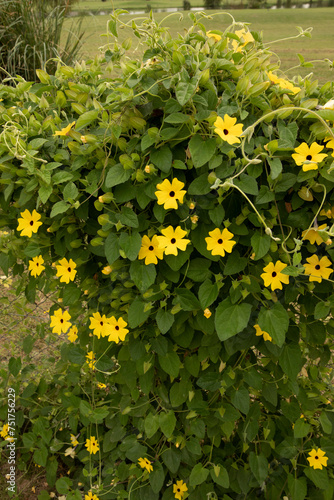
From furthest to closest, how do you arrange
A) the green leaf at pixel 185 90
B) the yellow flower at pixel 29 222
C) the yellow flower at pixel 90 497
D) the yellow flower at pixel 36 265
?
the yellow flower at pixel 90 497 < the yellow flower at pixel 36 265 < the yellow flower at pixel 29 222 < the green leaf at pixel 185 90

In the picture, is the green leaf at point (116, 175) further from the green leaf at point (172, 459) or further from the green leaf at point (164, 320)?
the green leaf at point (172, 459)

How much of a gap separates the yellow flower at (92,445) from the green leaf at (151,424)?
11.8 inches

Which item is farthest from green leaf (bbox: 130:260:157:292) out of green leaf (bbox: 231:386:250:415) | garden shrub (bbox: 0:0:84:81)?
garden shrub (bbox: 0:0:84:81)

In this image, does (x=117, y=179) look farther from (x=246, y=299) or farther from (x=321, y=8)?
(x=321, y=8)

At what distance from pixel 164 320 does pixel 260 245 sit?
0.99ft

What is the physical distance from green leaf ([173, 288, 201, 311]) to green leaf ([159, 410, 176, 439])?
400 millimetres

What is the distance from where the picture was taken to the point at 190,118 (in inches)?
37.8

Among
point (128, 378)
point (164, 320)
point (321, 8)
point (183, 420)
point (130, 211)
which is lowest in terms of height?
point (321, 8)

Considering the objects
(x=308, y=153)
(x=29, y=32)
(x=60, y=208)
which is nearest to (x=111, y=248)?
(x=60, y=208)

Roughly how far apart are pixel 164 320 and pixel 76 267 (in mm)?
303

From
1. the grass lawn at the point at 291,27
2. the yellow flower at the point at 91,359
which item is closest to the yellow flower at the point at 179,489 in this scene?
the yellow flower at the point at 91,359

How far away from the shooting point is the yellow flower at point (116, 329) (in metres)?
1.14

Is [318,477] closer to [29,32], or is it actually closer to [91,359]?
[91,359]

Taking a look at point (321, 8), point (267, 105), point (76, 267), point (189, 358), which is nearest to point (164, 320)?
point (189, 358)
